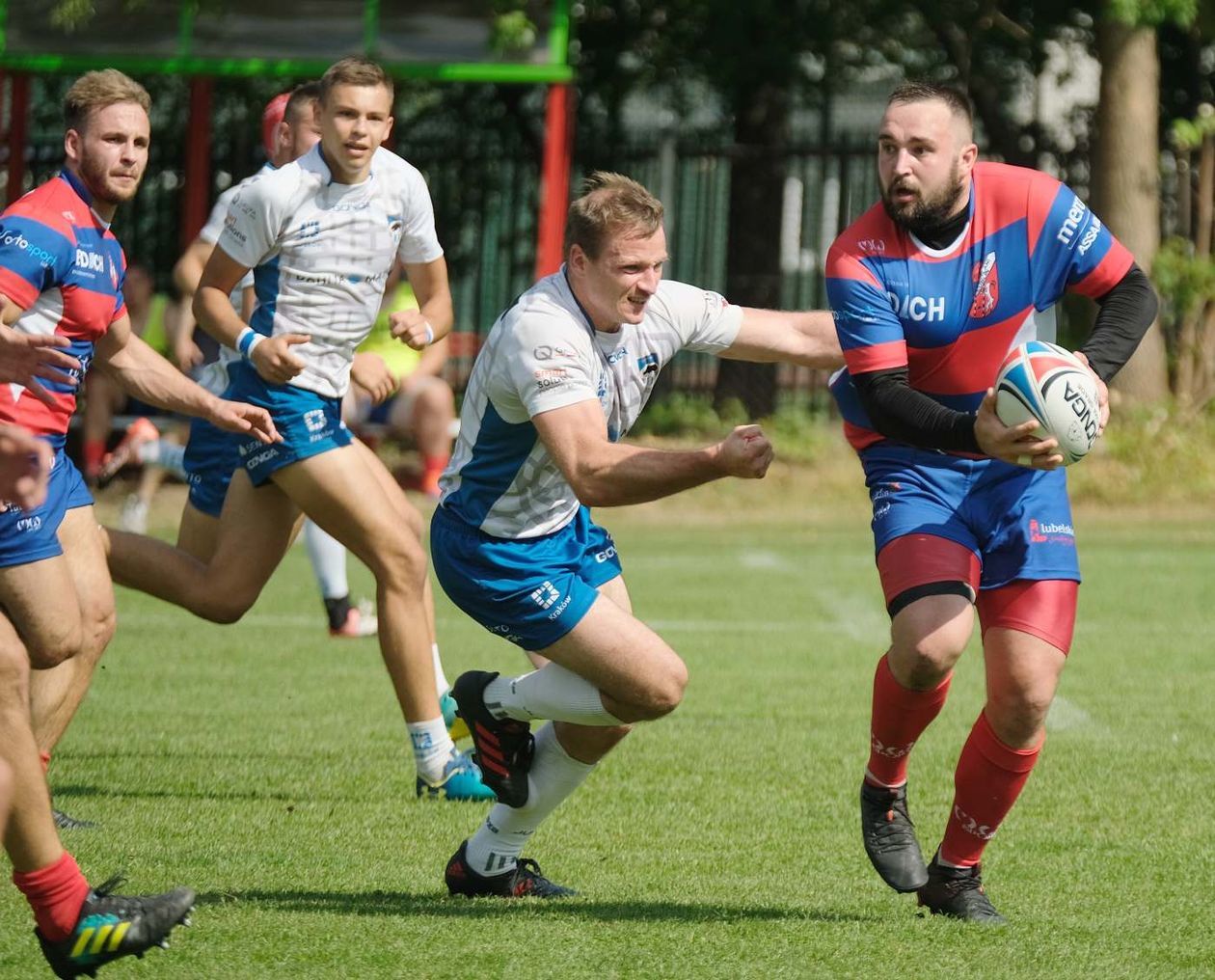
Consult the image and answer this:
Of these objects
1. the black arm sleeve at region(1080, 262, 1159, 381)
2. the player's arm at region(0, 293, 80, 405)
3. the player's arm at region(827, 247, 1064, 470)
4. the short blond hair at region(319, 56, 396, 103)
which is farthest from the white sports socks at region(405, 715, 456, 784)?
the black arm sleeve at region(1080, 262, 1159, 381)

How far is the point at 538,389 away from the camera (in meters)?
4.84

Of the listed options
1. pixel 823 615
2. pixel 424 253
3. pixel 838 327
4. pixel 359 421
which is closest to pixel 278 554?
pixel 424 253

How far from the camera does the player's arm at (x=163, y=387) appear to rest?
5.61 meters

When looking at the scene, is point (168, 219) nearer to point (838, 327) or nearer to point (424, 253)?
point (424, 253)

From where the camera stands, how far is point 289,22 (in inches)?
663

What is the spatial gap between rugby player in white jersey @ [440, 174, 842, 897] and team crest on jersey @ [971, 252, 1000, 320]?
78 centimetres

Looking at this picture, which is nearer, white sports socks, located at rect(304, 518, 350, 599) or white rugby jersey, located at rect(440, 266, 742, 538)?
white rugby jersey, located at rect(440, 266, 742, 538)

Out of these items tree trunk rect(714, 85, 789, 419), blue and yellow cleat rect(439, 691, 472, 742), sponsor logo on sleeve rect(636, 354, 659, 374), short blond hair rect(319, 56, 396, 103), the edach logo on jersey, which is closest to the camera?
the edach logo on jersey

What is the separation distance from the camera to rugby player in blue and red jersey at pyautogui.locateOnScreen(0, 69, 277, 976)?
4125mm

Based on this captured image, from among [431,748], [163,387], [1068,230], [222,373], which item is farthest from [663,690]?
[222,373]

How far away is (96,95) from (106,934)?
2.41 m

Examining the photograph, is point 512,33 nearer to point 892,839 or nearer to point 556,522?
point 556,522

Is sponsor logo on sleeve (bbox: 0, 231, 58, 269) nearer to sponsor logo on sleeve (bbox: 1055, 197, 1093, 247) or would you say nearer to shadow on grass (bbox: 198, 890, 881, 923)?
shadow on grass (bbox: 198, 890, 881, 923)

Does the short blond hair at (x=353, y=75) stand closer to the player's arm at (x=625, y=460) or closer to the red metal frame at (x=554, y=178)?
the player's arm at (x=625, y=460)
